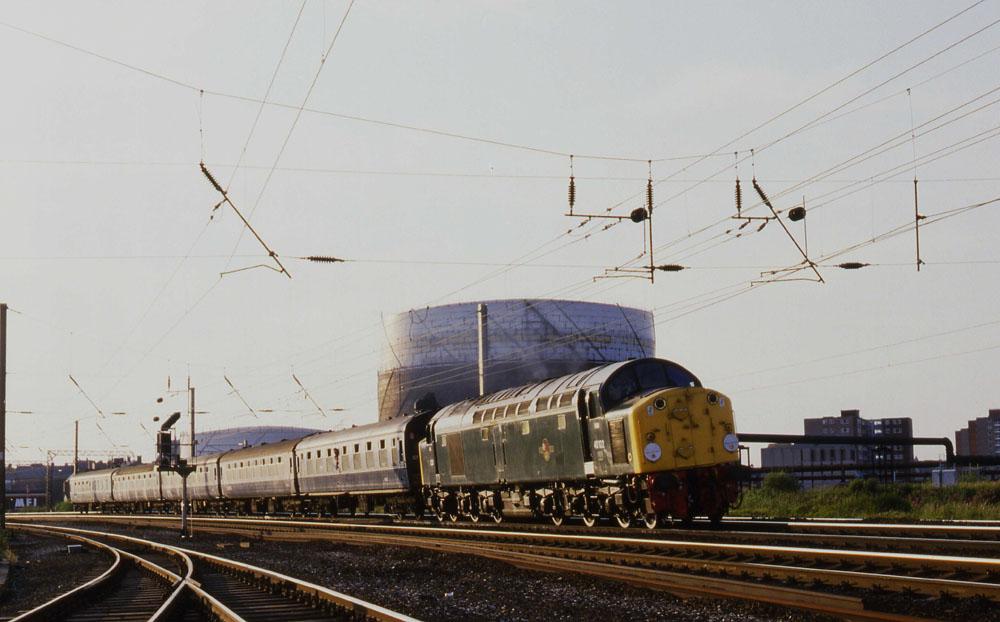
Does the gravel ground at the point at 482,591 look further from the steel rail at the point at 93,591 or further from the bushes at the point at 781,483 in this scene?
the bushes at the point at 781,483

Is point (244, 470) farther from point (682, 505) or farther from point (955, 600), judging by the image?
point (955, 600)

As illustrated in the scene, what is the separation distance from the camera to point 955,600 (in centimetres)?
1199

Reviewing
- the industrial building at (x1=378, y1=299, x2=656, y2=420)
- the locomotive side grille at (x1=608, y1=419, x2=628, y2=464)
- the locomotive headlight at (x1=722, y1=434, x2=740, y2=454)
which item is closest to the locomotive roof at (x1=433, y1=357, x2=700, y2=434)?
the locomotive side grille at (x1=608, y1=419, x2=628, y2=464)

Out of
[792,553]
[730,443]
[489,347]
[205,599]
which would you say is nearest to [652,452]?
[730,443]

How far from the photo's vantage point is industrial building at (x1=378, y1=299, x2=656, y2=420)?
333 feet

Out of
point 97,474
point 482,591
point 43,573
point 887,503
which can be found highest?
point 97,474

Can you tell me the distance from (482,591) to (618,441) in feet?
27.7

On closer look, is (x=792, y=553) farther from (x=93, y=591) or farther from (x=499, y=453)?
(x=499, y=453)

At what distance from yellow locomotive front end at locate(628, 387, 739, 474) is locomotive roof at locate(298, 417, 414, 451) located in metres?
17.4

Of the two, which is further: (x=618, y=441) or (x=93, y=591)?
(x=618, y=441)

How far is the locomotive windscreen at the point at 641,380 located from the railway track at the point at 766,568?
3.21 meters

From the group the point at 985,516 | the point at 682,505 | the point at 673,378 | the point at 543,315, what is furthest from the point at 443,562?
the point at 543,315

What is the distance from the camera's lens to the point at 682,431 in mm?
23609

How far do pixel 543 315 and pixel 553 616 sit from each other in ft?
300
